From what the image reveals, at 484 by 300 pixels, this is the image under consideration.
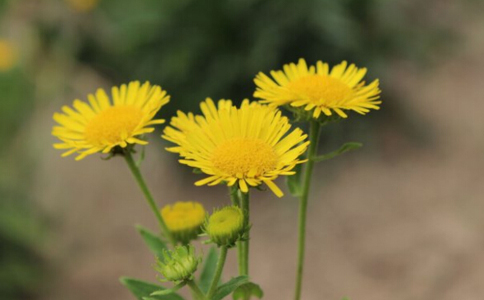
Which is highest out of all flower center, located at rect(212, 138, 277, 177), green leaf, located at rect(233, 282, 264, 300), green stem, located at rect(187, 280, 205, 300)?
flower center, located at rect(212, 138, 277, 177)

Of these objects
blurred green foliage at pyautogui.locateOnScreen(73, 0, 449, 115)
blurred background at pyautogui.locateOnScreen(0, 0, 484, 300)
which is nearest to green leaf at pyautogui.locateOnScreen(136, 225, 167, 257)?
blurred background at pyautogui.locateOnScreen(0, 0, 484, 300)

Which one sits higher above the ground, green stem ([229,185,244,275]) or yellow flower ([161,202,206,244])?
yellow flower ([161,202,206,244])

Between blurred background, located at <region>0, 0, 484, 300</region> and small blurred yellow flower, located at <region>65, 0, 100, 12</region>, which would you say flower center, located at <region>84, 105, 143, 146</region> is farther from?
small blurred yellow flower, located at <region>65, 0, 100, 12</region>

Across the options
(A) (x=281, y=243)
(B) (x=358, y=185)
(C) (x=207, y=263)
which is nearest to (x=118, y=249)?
(A) (x=281, y=243)

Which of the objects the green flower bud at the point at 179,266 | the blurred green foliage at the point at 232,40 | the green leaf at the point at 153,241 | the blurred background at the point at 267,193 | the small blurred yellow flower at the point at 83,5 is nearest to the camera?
the green flower bud at the point at 179,266

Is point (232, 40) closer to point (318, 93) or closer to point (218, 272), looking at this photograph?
point (318, 93)

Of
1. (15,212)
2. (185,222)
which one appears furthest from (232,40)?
(185,222)

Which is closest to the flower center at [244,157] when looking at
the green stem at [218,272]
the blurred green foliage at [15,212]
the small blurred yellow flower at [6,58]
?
the green stem at [218,272]

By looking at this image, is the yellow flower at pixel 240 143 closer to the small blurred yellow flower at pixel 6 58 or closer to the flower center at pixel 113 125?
the flower center at pixel 113 125
